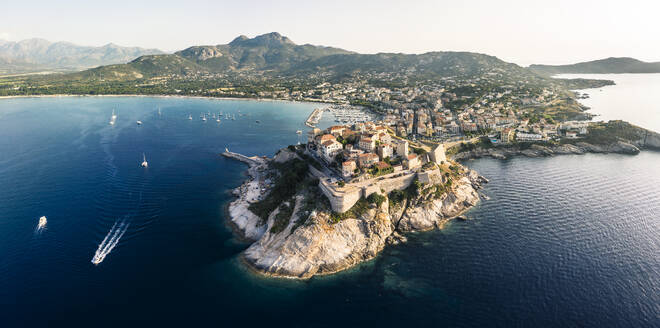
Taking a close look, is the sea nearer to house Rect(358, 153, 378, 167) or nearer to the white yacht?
house Rect(358, 153, 378, 167)

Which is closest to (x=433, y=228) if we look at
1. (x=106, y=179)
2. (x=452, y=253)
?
(x=452, y=253)

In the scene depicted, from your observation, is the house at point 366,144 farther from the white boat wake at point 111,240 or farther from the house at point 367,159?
the white boat wake at point 111,240

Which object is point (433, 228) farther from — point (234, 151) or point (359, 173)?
point (234, 151)

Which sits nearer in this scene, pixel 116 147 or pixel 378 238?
pixel 378 238

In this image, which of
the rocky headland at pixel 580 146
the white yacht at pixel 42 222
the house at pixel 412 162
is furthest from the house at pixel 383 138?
the white yacht at pixel 42 222

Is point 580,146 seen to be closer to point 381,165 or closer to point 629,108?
point 381,165

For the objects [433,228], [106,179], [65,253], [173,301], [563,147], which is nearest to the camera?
[173,301]

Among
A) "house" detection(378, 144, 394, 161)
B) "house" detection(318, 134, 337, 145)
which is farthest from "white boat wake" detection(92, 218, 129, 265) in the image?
"house" detection(378, 144, 394, 161)
